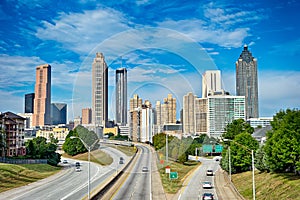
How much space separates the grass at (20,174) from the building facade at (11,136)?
15.4 metres

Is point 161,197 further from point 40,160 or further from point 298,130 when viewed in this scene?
point 40,160

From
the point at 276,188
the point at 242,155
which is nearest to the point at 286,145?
Result: the point at 276,188

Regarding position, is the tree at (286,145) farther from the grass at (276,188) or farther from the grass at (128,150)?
the grass at (128,150)

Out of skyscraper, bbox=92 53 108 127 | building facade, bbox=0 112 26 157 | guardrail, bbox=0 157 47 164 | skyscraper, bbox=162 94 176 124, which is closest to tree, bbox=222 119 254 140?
skyscraper, bbox=162 94 176 124

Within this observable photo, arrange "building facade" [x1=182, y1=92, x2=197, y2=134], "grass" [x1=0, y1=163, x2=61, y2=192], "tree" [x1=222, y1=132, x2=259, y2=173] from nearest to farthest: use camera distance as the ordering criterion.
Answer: "building facade" [x1=182, y1=92, x2=197, y2=134] → "grass" [x1=0, y1=163, x2=61, y2=192] → "tree" [x1=222, y1=132, x2=259, y2=173]

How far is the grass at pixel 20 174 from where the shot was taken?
58.8 m

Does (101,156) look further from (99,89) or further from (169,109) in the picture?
(99,89)

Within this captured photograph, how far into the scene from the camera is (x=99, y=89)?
126 feet

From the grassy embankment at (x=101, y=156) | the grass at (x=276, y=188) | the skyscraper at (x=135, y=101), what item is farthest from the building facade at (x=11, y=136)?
the grass at (x=276, y=188)

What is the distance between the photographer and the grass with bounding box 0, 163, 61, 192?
193 feet

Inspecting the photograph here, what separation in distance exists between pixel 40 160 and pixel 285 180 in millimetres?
65299

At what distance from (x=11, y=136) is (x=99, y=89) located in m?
73.8

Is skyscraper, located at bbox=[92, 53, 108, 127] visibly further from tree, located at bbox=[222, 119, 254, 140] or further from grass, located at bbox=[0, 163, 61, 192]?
tree, located at bbox=[222, 119, 254, 140]

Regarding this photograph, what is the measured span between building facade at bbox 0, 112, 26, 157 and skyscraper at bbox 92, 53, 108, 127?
6272 cm
